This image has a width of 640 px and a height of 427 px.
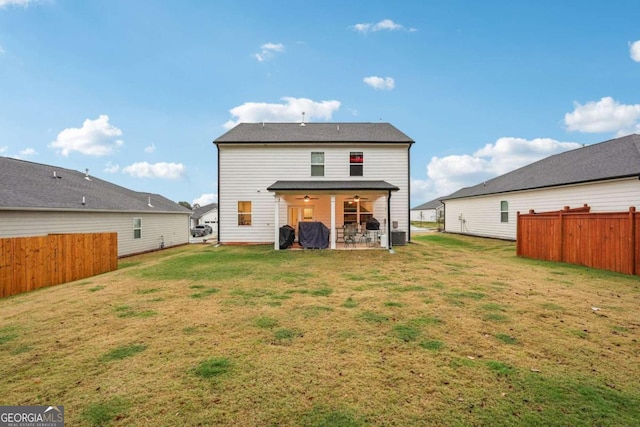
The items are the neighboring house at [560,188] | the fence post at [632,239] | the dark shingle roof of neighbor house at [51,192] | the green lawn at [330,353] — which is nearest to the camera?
the green lawn at [330,353]

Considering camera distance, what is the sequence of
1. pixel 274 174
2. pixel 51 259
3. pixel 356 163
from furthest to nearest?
pixel 356 163
pixel 274 174
pixel 51 259

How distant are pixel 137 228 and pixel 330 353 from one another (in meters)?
18.1

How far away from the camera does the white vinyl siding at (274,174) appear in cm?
1623

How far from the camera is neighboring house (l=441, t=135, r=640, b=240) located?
1188 centimetres

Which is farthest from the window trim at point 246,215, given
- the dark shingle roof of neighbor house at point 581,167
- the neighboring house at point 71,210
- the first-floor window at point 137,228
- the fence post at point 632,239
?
the dark shingle roof of neighbor house at point 581,167

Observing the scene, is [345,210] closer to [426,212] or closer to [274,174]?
[274,174]

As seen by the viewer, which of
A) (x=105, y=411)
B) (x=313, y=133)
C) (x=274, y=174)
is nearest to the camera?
(x=105, y=411)

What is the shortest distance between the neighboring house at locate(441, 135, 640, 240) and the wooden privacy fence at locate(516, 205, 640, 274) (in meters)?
1.41

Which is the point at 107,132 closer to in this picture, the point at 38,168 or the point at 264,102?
the point at 38,168

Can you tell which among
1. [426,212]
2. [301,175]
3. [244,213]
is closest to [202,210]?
[244,213]

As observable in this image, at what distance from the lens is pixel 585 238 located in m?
9.54

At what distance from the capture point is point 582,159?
51.4 ft

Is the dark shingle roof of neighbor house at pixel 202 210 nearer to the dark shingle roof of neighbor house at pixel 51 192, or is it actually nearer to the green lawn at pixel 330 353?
the dark shingle roof of neighbor house at pixel 51 192

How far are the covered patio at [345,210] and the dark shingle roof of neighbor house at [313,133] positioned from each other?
2.76 metres
